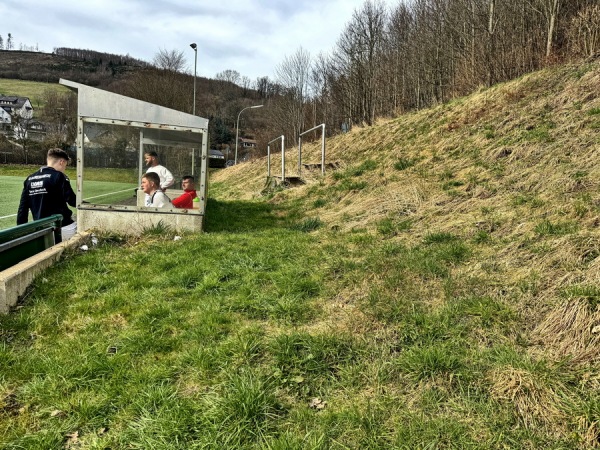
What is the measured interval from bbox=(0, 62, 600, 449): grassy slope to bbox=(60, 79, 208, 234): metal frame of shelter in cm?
59

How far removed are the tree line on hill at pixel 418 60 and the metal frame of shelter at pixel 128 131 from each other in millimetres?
10416

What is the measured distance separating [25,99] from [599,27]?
400 ft

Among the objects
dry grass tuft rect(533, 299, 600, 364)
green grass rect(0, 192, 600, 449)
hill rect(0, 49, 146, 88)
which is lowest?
green grass rect(0, 192, 600, 449)

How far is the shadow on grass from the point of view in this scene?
8.46 meters

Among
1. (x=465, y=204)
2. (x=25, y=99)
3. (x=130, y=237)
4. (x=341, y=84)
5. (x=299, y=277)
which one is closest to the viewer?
(x=299, y=277)

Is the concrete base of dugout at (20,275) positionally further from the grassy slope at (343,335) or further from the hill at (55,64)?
the hill at (55,64)

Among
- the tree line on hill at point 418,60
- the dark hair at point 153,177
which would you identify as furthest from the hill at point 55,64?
the dark hair at point 153,177

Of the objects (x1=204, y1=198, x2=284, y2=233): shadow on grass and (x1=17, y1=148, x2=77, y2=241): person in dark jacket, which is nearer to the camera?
(x1=17, y1=148, x2=77, y2=241): person in dark jacket

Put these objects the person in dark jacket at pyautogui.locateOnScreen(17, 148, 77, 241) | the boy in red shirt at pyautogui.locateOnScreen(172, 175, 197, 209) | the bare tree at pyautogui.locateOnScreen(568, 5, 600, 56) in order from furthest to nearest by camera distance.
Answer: the bare tree at pyautogui.locateOnScreen(568, 5, 600, 56) → the boy in red shirt at pyautogui.locateOnScreen(172, 175, 197, 209) → the person in dark jacket at pyautogui.locateOnScreen(17, 148, 77, 241)

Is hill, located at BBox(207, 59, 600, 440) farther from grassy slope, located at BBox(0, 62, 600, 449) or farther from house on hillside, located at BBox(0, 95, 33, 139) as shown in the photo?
house on hillside, located at BBox(0, 95, 33, 139)

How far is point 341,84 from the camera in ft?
92.6

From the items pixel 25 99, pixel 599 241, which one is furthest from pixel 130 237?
pixel 25 99

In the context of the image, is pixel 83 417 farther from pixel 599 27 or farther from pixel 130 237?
pixel 599 27

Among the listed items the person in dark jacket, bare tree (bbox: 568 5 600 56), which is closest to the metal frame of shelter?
the person in dark jacket
